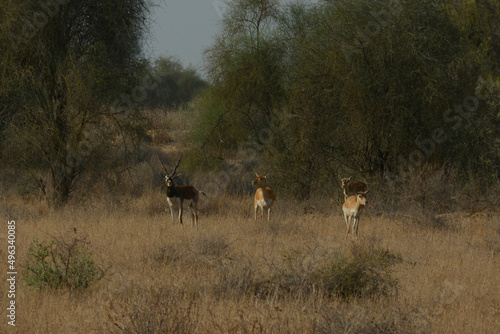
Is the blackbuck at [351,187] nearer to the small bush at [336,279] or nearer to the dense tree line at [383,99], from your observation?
the dense tree line at [383,99]

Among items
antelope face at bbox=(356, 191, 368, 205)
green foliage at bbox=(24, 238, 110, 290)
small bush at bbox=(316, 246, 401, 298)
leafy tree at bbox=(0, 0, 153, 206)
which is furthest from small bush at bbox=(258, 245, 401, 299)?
leafy tree at bbox=(0, 0, 153, 206)

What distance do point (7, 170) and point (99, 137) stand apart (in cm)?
489

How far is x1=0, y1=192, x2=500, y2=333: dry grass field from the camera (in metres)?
5.46

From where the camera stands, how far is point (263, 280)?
7.26m

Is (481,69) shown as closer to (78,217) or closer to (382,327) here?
(78,217)

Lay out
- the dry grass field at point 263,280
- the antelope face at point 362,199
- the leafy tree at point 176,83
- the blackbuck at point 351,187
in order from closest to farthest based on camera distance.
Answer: the dry grass field at point 263,280 < the antelope face at point 362,199 < the blackbuck at point 351,187 < the leafy tree at point 176,83

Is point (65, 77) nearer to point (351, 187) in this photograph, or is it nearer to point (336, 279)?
point (351, 187)

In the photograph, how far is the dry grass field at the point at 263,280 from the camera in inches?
215

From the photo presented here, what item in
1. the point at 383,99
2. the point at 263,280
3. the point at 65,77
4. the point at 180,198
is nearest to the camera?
the point at 263,280

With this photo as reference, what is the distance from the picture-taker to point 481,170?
622 inches

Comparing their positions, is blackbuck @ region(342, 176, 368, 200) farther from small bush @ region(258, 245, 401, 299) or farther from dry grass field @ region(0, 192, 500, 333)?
small bush @ region(258, 245, 401, 299)

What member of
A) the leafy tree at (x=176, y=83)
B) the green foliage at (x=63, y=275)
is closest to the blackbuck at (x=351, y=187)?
the green foliage at (x=63, y=275)

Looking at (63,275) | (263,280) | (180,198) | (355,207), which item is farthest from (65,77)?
(263,280)

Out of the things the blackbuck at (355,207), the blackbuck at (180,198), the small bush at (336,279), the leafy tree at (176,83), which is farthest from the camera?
the leafy tree at (176,83)
